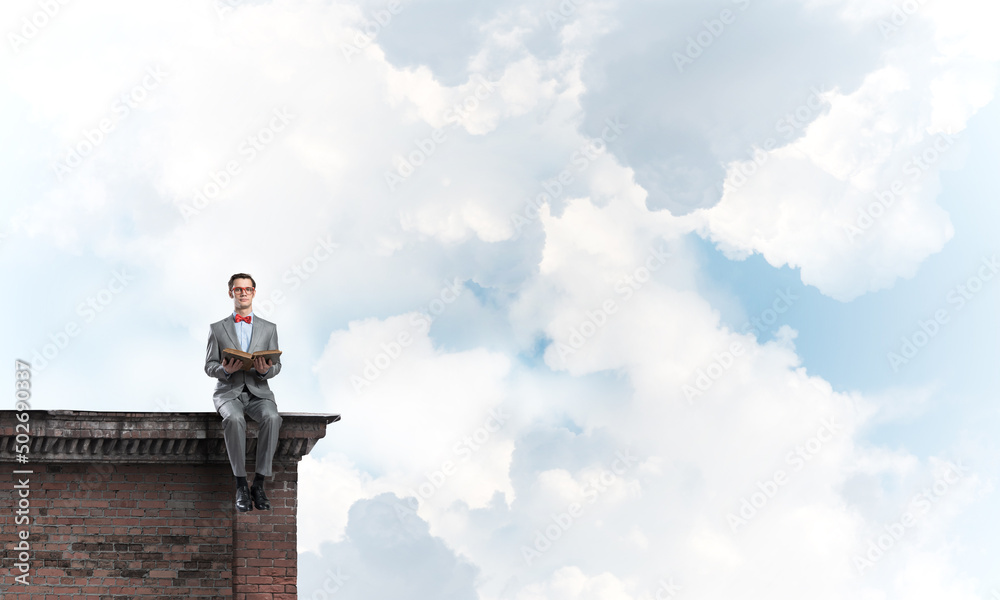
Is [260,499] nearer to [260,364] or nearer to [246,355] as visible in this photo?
[260,364]

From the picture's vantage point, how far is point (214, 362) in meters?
10.4

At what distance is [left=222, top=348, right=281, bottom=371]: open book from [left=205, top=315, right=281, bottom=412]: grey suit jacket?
0.13 m

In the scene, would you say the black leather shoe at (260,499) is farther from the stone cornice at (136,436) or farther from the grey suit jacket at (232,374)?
the grey suit jacket at (232,374)

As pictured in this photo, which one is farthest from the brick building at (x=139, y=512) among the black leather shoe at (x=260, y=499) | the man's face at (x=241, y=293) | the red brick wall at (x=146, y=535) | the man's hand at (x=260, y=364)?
the man's face at (x=241, y=293)

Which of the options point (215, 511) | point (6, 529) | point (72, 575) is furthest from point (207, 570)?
point (6, 529)

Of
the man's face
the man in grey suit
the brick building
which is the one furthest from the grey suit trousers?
the man's face

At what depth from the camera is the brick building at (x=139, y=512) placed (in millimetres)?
10398

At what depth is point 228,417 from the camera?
10234 millimetres

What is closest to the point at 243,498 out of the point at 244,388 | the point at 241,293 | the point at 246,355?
the point at 244,388

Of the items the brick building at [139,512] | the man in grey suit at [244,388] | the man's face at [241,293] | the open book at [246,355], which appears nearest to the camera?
the open book at [246,355]

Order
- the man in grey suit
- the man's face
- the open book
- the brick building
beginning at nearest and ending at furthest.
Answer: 1. the open book
2. the man in grey suit
3. the brick building
4. the man's face

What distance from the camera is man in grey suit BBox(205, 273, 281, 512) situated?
10.3m

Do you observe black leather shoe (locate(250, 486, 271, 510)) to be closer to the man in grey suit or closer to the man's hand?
the man in grey suit

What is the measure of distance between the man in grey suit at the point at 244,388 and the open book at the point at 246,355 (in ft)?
0.18
